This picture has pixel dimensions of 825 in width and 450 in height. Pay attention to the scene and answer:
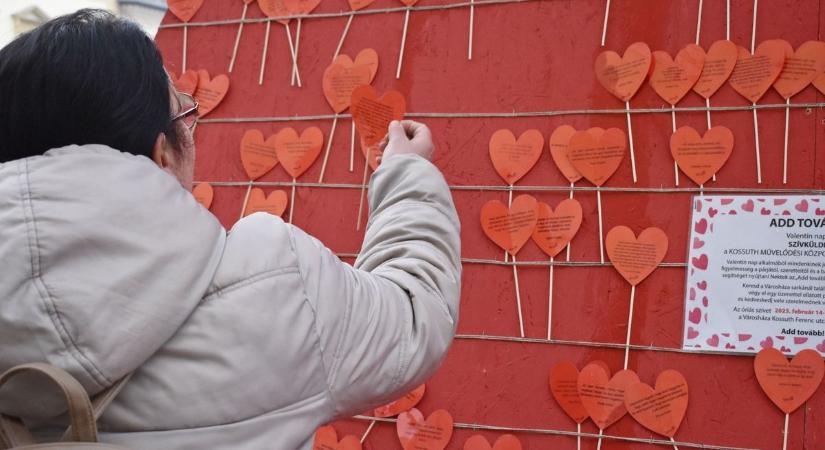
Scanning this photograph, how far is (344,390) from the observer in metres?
0.93

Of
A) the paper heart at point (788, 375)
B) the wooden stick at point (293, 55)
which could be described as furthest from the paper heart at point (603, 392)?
the wooden stick at point (293, 55)

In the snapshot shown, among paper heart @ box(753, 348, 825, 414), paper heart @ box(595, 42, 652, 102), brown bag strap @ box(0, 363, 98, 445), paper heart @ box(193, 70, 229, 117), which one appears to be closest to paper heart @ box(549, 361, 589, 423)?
paper heart @ box(753, 348, 825, 414)

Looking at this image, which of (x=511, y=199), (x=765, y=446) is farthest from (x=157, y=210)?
(x=765, y=446)

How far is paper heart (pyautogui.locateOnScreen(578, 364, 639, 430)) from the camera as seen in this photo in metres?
1.83

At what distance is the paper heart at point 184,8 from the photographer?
2.43m

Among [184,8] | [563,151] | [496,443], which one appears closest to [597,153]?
[563,151]

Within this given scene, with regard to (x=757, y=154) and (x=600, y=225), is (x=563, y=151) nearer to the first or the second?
(x=600, y=225)

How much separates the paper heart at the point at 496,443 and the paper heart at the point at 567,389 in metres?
0.13

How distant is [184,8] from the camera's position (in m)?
2.45

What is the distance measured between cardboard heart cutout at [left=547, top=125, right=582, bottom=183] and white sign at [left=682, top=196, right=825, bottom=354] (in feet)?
0.90

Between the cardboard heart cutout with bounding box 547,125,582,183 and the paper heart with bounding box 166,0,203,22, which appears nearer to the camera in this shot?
the cardboard heart cutout with bounding box 547,125,582,183

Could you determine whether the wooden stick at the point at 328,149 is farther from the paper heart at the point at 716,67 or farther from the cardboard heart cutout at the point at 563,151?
the paper heart at the point at 716,67

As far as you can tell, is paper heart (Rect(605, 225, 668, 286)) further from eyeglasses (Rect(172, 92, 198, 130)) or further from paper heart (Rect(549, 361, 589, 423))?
eyeglasses (Rect(172, 92, 198, 130))

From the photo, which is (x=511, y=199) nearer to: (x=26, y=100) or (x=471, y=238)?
(x=471, y=238)
